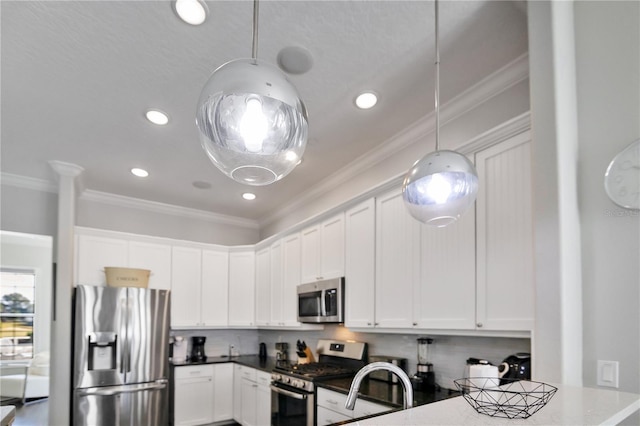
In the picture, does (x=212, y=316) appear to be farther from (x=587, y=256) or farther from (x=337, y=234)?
Answer: (x=587, y=256)

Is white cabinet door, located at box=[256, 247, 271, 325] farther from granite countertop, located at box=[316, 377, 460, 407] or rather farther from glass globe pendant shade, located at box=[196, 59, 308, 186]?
glass globe pendant shade, located at box=[196, 59, 308, 186]

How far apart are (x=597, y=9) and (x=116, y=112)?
3.10 metres

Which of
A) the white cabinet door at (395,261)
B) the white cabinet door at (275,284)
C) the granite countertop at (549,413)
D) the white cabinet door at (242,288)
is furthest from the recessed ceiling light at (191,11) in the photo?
the white cabinet door at (242,288)

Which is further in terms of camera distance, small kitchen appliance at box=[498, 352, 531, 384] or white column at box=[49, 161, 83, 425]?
white column at box=[49, 161, 83, 425]

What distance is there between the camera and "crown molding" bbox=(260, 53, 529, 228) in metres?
2.63

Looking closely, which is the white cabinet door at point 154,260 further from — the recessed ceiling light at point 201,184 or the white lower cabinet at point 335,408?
the white lower cabinet at point 335,408

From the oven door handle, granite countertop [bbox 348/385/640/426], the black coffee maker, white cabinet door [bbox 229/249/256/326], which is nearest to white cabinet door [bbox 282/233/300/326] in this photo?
the oven door handle

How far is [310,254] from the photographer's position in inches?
167

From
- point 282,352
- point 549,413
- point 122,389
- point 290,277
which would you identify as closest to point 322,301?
point 290,277

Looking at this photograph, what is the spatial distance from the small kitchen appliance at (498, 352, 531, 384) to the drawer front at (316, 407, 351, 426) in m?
1.28

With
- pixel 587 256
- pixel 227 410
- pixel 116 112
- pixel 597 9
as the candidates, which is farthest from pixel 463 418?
pixel 227 410

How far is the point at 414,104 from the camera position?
306cm

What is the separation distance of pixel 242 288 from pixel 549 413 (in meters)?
4.66

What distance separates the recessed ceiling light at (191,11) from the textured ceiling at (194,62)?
1.7 inches
